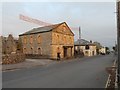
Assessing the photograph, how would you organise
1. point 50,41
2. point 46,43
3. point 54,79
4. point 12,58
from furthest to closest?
point 46,43, point 50,41, point 12,58, point 54,79

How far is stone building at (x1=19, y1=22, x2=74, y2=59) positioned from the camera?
52.4 metres

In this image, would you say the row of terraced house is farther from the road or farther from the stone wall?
the road

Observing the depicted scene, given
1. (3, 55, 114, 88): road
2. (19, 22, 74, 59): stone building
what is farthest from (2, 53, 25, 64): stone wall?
A: (19, 22, 74, 59): stone building

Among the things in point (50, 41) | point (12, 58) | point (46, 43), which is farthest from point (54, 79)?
point (46, 43)

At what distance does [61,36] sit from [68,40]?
16.0ft

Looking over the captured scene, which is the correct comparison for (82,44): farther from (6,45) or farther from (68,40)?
(6,45)

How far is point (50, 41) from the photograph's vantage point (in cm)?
5206

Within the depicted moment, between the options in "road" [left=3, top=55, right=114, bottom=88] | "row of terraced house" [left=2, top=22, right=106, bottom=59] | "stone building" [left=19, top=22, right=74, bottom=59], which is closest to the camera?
"road" [left=3, top=55, right=114, bottom=88]

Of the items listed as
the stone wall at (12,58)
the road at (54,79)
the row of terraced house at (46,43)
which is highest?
the row of terraced house at (46,43)

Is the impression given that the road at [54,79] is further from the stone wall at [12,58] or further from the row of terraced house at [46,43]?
the row of terraced house at [46,43]

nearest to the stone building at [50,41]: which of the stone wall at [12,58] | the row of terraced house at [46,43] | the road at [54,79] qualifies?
the row of terraced house at [46,43]

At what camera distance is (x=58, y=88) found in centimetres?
1063

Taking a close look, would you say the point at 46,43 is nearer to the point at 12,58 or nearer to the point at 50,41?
the point at 50,41

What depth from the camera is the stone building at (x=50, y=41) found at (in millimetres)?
52406
